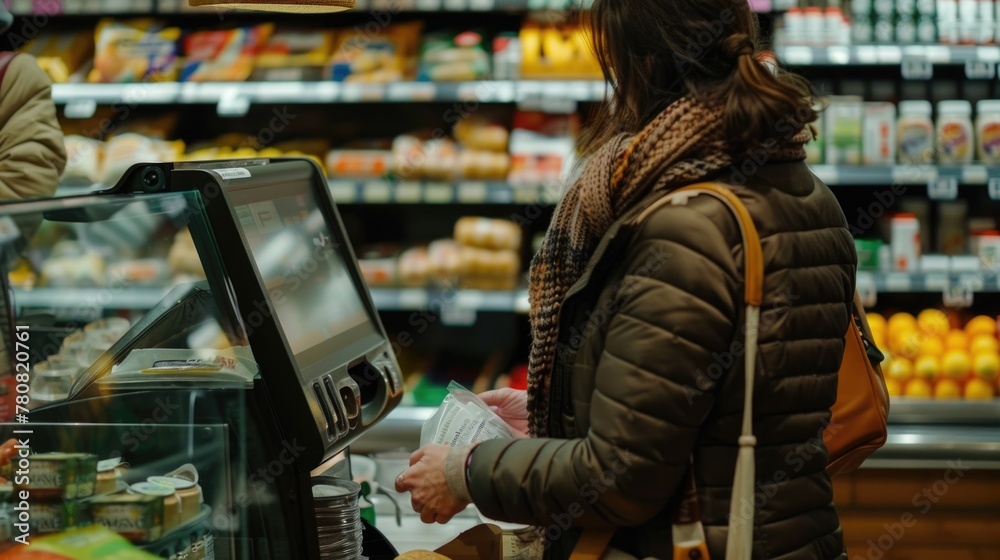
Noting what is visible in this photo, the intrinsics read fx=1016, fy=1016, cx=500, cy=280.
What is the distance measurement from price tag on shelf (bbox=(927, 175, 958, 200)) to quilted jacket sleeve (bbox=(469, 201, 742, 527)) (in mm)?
2405

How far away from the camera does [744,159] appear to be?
1.35 m

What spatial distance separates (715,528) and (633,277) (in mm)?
355

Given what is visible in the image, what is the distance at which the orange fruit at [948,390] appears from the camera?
3.40 m

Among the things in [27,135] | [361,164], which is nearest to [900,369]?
[361,164]

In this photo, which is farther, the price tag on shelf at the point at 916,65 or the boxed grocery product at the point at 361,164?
the boxed grocery product at the point at 361,164

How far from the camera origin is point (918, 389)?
3434 mm

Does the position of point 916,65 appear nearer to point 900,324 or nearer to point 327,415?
point 900,324

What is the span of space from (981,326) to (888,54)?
3.26ft

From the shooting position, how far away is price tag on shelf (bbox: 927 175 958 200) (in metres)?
3.37

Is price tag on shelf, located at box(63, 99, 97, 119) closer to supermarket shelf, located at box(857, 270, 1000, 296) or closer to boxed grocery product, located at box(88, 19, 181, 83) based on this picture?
boxed grocery product, located at box(88, 19, 181, 83)

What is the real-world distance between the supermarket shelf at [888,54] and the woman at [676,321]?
2009 millimetres

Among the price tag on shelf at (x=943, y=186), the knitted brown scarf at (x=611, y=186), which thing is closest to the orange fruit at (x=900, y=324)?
the price tag on shelf at (x=943, y=186)

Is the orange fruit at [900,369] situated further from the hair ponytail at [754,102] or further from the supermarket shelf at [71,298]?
the supermarket shelf at [71,298]

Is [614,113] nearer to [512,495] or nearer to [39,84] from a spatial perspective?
[512,495]
